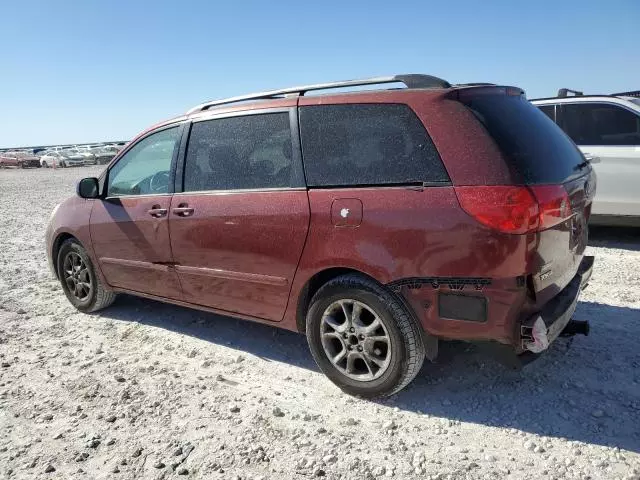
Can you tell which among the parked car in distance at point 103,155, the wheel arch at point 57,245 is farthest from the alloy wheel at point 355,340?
the parked car in distance at point 103,155

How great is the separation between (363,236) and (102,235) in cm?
277

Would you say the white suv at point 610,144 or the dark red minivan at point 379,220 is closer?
the dark red minivan at point 379,220

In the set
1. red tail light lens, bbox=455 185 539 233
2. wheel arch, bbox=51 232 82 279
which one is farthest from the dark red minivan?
wheel arch, bbox=51 232 82 279

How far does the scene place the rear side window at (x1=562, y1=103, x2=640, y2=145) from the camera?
21.4 feet

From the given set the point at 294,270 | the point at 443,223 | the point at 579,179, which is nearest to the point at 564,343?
the point at 579,179

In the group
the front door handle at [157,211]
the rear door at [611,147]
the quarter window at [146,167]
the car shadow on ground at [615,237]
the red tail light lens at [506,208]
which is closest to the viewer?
the red tail light lens at [506,208]

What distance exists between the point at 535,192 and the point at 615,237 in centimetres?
543

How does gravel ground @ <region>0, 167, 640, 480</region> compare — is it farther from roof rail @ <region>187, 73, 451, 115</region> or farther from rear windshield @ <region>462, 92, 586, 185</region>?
roof rail @ <region>187, 73, 451, 115</region>

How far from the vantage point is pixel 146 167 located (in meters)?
4.51

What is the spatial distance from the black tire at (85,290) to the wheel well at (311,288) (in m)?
A: 2.37

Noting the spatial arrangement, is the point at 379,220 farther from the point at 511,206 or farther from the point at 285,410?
the point at 285,410

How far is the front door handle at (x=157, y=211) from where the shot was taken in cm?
406

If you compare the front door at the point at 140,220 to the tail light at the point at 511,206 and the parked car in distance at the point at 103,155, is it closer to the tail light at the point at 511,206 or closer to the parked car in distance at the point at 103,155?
the tail light at the point at 511,206

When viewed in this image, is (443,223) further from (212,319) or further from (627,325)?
(212,319)
